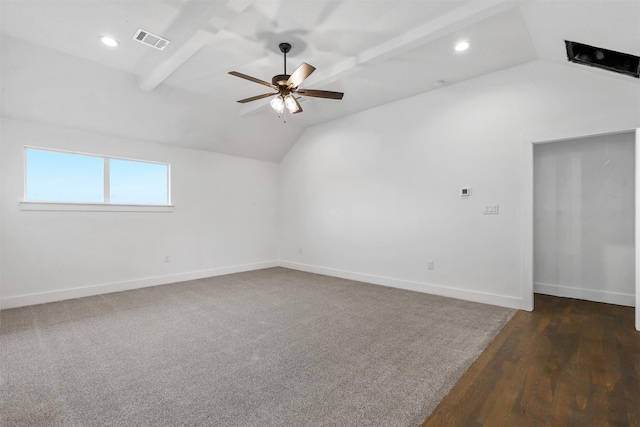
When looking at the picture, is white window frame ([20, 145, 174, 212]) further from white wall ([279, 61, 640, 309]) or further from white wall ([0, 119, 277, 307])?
white wall ([279, 61, 640, 309])

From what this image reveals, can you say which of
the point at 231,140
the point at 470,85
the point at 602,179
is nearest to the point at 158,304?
the point at 231,140

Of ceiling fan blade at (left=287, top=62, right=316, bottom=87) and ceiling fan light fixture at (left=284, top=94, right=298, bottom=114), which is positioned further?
ceiling fan light fixture at (left=284, top=94, right=298, bottom=114)

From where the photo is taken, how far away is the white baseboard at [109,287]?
12.4 ft

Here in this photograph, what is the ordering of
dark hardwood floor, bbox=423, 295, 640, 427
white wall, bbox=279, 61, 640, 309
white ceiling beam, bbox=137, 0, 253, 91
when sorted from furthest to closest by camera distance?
white wall, bbox=279, 61, 640, 309 < white ceiling beam, bbox=137, 0, 253, 91 < dark hardwood floor, bbox=423, 295, 640, 427

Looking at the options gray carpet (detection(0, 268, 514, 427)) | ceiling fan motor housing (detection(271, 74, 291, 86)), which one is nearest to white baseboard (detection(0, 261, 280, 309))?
gray carpet (detection(0, 268, 514, 427))

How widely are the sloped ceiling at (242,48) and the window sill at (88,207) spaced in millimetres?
1127

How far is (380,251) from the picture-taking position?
16.3ft

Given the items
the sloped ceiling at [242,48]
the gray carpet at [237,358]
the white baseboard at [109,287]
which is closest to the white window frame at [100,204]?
the sloped ceiling at [242,48]

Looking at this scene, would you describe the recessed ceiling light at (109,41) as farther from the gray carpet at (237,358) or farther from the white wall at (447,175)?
the white wall at (447,175)

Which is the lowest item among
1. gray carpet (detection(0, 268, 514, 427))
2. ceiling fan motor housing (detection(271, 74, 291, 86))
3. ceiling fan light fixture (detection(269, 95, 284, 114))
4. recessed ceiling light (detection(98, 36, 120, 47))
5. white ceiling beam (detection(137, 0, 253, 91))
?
gray carpet (detection(0, 268, 514, 427))

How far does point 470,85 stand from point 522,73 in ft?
1.94

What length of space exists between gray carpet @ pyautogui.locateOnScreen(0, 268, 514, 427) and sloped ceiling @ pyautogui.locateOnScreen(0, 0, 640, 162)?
2777 millimetres

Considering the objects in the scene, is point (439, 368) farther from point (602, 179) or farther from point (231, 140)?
point (231, 140)

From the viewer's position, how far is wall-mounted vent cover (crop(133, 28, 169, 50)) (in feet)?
9.33
